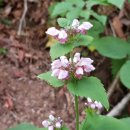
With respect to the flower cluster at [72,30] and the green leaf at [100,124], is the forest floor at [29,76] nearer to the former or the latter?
the green leaf at [100,124]

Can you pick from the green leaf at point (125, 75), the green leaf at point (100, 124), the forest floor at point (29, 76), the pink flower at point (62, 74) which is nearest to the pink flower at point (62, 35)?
the pink flower at point (62, 74)

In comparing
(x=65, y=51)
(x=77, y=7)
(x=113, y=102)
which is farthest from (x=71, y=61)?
(x=113, y=102)

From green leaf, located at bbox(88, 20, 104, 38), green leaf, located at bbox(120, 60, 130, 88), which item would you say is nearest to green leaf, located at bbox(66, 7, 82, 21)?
green leaf, located at bbox(88, 20, 104, 38)

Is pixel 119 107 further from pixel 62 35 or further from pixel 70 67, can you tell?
pixel 62 35

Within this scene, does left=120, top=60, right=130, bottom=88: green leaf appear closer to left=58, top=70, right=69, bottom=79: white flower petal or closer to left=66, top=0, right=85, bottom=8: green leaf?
left=66, top=0, right=85, bottom=8: green leaf

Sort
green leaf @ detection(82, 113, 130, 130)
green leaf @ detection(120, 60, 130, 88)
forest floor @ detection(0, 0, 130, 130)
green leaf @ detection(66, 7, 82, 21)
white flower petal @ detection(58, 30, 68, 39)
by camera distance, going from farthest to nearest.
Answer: forest floor @ detection(0, 0, 130, 130) → green leaf @ detection(66, 7, 82, 21) → green leaf @ detection(120, 60, 130, 88) → green leaf @ detection(82, 113, 130, 130) → white flower petal @ detection(58, 30, 68, 39)

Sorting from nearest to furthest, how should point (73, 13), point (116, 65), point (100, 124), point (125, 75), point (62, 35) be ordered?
point (62, 35)
point (100, 124)
point (125, 75)
point (73, 13)
point (116, 65)

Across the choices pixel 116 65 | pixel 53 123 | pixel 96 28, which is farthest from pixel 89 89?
pixel 116 65

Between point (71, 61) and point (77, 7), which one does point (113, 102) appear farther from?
point (71, 61)
